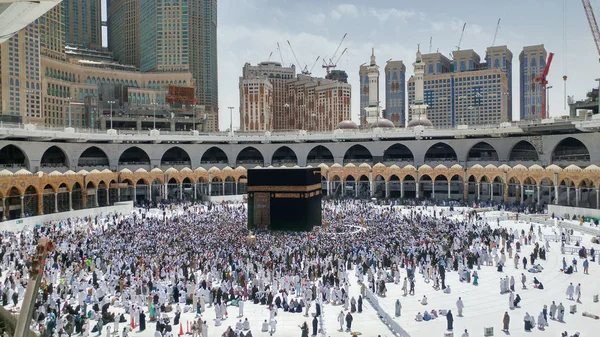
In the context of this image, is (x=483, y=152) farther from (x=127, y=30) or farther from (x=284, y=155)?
(x=127, y=30)

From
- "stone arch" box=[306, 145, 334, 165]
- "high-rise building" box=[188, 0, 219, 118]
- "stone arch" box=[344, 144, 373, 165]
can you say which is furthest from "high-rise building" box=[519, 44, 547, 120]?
"stone arch" box=[306, 145, 334, 165]

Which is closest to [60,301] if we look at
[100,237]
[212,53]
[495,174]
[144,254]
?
[144,254]

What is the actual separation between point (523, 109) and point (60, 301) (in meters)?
128

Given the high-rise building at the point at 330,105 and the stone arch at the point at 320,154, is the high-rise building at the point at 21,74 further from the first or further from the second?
the stone arch at the point at 320,154

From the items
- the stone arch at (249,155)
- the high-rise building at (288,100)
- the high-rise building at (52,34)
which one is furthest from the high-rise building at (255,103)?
the high-rise building at (52,34)

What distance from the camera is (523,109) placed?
408 feet

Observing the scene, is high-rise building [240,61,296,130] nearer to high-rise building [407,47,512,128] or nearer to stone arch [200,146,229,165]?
high-rise building [407,47,512,128]

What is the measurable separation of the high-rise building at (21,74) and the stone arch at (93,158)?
129 feet

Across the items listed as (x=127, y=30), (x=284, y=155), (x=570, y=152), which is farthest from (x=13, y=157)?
(x=127, y=30)

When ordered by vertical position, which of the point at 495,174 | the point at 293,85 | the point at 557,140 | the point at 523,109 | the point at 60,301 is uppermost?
the point at 293,85

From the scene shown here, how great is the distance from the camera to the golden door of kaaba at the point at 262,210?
2803cm

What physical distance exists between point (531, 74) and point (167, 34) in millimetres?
86046

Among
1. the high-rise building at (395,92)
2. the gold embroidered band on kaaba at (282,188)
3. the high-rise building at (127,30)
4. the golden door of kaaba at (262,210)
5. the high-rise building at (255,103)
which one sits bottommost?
the golden door of kaaba at (262,210)

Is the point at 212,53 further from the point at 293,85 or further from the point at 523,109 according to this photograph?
the point at 523,109
